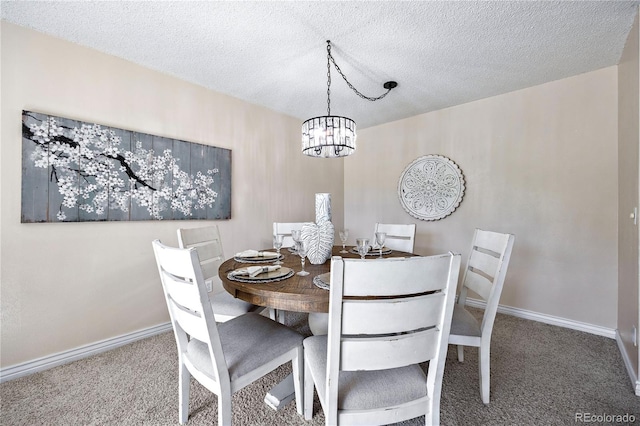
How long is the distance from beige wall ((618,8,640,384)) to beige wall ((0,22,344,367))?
312 centimetres

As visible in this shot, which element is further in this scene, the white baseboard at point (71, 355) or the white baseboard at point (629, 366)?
the white baseboard at point (71, 355)

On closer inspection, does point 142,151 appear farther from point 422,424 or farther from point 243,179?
point 422,424

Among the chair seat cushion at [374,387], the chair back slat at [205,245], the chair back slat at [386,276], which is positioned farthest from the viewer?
the chair back slat at [205,245]

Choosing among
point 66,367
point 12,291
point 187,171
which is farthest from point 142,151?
point 66,367

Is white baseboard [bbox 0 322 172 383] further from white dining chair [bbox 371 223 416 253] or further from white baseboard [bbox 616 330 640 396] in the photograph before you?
white baseboard [bbox 616 330 640 396]

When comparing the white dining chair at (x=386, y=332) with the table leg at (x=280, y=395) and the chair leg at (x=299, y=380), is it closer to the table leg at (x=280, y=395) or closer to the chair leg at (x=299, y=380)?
the chair leg at (x=299, y=380)

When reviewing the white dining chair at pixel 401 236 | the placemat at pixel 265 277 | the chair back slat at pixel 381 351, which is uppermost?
the white dining chair at pixel 401 236

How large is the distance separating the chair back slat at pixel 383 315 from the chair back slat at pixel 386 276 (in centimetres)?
4

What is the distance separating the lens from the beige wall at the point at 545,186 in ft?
7.75

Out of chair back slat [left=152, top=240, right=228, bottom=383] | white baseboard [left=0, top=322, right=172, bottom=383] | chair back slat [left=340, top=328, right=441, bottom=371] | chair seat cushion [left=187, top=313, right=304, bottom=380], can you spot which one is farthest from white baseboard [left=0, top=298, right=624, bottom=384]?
chair back slat [left=340, top=328, right=441, bottom=371]

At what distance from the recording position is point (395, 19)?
1.76 metres

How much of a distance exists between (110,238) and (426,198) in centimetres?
320

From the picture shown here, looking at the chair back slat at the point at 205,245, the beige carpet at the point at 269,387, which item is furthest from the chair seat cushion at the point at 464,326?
the chair back slat at the point at 205,245

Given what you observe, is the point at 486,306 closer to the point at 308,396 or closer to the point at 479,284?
the point at 479,284
